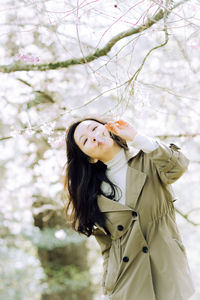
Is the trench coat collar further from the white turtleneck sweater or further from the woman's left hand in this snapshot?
the woman's left hand

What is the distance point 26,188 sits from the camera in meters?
5.32

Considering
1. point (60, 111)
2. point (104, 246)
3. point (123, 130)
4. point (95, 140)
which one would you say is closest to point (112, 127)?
point (123, 130)

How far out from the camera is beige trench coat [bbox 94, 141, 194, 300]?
6.86ft

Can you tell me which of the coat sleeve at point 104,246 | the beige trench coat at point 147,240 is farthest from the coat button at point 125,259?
the coat sleeve at point 104,246

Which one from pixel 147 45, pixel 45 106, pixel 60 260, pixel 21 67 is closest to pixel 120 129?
pixel 21 67

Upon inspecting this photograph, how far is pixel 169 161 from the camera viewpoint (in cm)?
196

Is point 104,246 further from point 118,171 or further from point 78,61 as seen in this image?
point 78,61

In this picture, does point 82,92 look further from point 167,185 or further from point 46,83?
point 167,185

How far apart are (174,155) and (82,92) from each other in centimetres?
302

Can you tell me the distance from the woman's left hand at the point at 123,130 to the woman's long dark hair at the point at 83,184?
0.79ft

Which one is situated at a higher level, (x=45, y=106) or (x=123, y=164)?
(x=123, y=164)

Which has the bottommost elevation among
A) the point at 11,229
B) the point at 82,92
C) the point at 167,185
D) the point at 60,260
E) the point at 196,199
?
the point at 11,229

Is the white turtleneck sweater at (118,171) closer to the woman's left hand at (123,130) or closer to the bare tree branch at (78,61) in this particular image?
the woman's left hand at (123,130)

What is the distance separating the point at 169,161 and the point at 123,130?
0.91 ft
